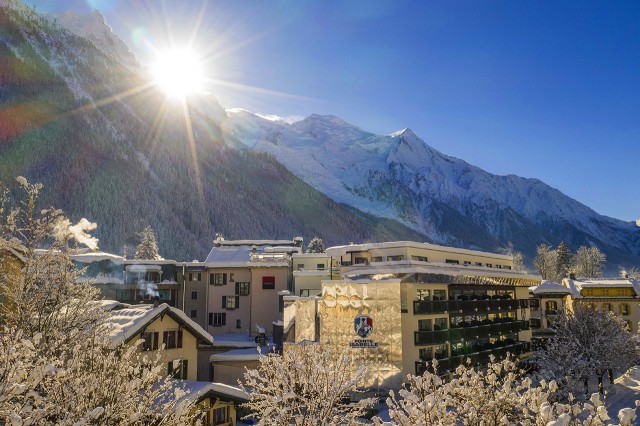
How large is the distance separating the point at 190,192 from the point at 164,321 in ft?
553

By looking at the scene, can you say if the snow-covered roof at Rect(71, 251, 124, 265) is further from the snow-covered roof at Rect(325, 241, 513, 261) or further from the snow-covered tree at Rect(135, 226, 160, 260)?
the snow-covered tree at Rect(135, 226, 160, 260)

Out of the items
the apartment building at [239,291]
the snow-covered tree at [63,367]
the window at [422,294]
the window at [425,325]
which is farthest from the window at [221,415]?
the apartment building at [239,291]

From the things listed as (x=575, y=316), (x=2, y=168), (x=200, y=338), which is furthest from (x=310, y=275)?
(x=2, y=168)

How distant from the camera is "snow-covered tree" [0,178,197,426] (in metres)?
12.9

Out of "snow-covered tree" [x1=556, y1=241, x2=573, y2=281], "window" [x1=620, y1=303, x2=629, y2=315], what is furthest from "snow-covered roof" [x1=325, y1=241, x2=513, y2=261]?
"snow-covered tree" [x1=556, y1=241, x2=573, y2=281]

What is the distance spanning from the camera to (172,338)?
34625 millimetres

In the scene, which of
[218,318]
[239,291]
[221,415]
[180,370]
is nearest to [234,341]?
[218,318]

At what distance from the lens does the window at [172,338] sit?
34.1m

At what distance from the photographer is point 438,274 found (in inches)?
1927

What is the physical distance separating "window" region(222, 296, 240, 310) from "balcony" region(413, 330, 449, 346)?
2890 cm

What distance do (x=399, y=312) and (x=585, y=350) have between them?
2447 cm

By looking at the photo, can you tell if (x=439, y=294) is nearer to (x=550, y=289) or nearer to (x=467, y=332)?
(x=467, y=332)

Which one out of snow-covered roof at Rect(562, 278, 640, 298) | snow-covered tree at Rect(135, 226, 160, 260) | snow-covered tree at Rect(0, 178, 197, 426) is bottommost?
snow-covered tree at Rect(0, 178, 197, 426)

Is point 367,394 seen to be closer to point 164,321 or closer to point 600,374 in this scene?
point 164,321
